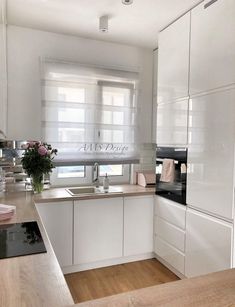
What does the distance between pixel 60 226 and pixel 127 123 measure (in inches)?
55.6

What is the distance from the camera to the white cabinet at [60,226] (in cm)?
237

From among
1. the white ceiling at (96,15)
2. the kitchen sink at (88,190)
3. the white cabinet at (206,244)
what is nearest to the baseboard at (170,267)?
the white cabinet at (206,244)

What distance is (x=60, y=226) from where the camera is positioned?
7.91 feet

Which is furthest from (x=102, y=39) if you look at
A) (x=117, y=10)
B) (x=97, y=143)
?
(x=97, y=143)

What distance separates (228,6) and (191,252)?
1.94m

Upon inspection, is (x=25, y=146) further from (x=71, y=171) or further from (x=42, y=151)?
(x=71, y=171)

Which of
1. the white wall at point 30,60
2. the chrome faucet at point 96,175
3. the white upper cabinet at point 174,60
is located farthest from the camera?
the chrome faucet at point 96,175

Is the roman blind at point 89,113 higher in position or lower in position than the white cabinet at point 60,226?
higher

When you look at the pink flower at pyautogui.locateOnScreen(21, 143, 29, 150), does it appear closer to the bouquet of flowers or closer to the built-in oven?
the bouquet of flowers

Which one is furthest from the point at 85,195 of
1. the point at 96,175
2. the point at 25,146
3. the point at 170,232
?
the point at 170,232

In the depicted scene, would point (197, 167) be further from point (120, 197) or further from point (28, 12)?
point (28, 12)

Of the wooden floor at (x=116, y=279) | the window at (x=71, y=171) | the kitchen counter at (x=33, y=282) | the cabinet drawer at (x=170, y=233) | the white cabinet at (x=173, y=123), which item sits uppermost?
the white cabinet at (x=173, y=123)

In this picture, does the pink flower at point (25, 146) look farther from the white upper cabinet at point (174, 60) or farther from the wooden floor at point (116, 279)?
the white upper cabinet at point (174, 60)

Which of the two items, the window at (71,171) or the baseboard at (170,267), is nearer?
the baseboard at (170,267)
